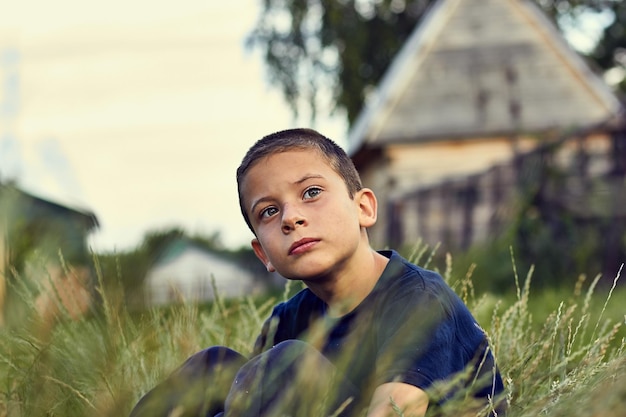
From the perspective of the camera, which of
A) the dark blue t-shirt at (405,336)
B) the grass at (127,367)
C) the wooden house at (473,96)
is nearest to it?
→ the grass at (127,367)

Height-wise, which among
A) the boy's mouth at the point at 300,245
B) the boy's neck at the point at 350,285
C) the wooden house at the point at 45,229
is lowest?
the boy's neck at the point at 350,285

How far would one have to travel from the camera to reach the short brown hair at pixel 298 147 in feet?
7.36

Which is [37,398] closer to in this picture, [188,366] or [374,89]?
[188,366]

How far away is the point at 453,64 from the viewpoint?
15812 mm

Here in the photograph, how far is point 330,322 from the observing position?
2197 mm

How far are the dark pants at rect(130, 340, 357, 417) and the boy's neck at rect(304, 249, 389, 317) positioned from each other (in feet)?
1.15

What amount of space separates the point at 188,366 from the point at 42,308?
1.00 ft

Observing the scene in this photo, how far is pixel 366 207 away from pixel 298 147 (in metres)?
0.23

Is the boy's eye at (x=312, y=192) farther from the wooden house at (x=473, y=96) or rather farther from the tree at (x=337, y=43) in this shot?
the tree at (x=337, y=43)

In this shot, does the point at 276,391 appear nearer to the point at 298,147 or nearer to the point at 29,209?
the point at 29,209

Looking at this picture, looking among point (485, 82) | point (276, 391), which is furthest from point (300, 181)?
point (485, 82)

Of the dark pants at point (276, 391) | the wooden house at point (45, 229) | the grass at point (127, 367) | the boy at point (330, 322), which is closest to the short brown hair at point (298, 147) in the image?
the boy at point (330, 322)

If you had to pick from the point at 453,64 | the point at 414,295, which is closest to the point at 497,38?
the point at 453,64

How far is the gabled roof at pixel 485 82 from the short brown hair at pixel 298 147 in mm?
12788
